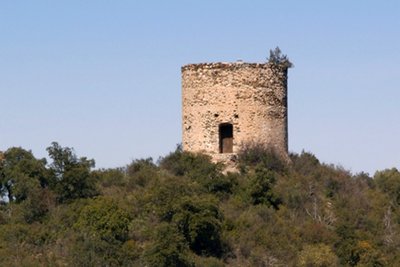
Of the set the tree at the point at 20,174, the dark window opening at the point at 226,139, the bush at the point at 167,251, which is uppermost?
the dark window opening at the point at 226,139

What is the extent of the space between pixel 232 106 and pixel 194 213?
16.8 ft

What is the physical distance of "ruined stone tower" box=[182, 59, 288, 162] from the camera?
116 ft

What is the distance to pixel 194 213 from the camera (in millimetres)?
31016

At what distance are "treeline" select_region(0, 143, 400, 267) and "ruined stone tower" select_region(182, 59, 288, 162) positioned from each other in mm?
457

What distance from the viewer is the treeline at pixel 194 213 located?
3081cm

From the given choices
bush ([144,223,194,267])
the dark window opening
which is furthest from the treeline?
the dark window opening

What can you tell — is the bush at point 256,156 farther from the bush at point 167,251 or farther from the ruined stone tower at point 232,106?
the bush at point 167,251

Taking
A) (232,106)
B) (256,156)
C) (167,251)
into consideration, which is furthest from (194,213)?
(232,106)

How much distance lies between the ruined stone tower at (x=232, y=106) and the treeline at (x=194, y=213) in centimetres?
46

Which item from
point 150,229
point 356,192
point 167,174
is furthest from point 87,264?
point 356,192

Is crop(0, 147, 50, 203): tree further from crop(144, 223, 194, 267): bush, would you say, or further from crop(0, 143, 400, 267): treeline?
crop(144, 223, 194, 267): bush

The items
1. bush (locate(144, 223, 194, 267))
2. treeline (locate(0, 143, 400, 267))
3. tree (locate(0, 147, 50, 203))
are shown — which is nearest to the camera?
bush (locate(144, 223, 194, 267))

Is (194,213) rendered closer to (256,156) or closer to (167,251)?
(167,251)

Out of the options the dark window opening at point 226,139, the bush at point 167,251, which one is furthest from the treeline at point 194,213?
the dark window opening at point 226,139
